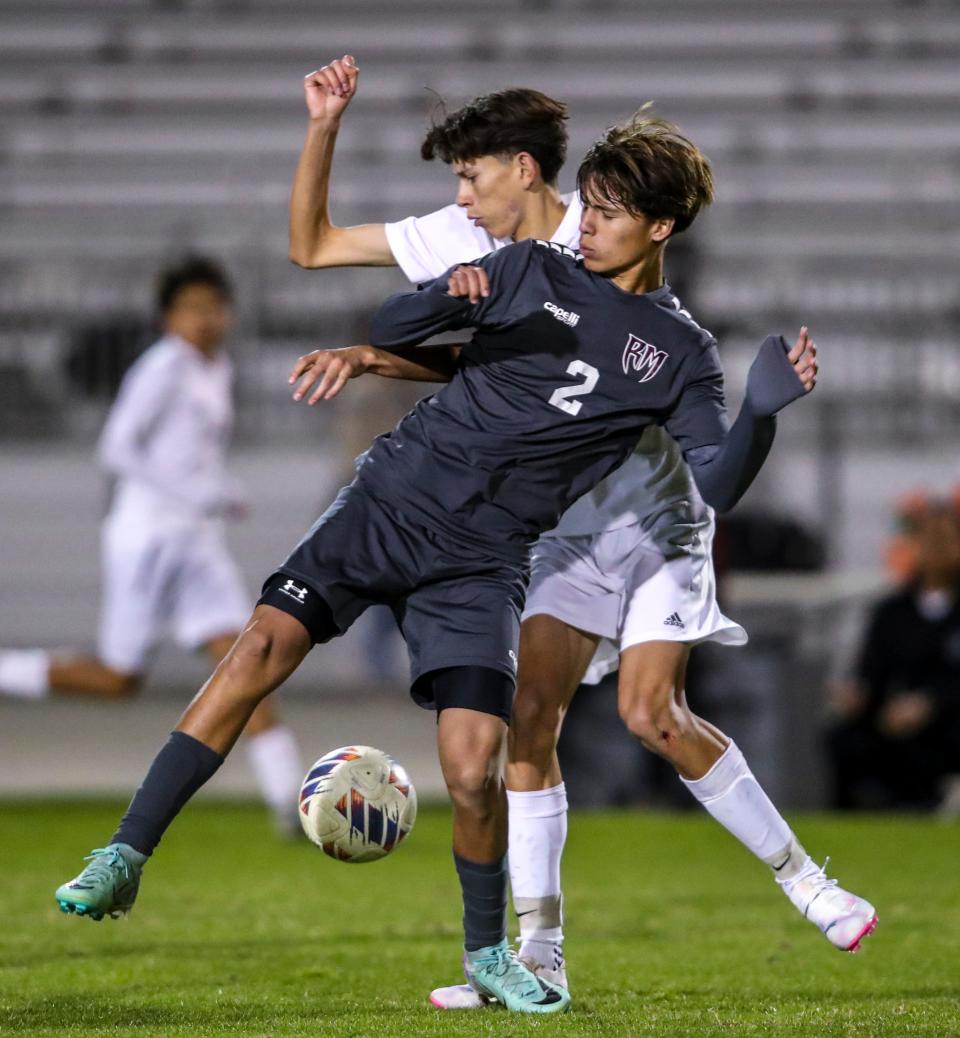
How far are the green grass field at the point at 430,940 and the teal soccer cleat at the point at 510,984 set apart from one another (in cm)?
6

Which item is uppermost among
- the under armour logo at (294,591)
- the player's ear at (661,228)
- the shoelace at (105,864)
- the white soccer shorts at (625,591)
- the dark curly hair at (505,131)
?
the dark curly hair at (505,131)

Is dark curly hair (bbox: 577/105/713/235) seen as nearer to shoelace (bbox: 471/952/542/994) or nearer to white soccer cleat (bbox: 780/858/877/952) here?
white soccer cleat (bbox: 780/858/877/952)

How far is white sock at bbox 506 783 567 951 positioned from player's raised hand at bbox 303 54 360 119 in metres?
1.67

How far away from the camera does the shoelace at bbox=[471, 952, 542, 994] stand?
402cm

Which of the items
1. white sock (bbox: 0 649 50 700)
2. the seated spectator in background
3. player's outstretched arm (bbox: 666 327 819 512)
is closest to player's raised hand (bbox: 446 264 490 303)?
player's outstretched arm (bbox: 666 327 819 512)

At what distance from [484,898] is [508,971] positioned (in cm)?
17

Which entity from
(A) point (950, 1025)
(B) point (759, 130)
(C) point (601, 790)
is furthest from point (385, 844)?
(B) point (759, 130)

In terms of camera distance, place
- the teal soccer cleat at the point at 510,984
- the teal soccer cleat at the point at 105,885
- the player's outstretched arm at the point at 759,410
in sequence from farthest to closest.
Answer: the teal soccer cleat at the point at 510,984, the player's outstretched arm at the point at 759,410, the teal soccer cleat at the point at 105,885

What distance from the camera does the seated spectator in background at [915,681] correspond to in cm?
886

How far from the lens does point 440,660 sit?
3.99 m

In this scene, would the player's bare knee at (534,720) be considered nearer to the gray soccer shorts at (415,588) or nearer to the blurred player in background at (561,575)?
the blurred player in background at (561,575)

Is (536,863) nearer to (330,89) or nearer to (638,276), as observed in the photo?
(638,276)

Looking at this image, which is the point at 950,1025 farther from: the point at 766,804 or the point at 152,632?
the point at 152,632

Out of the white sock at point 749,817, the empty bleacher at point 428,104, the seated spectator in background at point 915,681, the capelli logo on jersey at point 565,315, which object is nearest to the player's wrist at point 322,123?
the capelli logo on jersey at point 565,315
